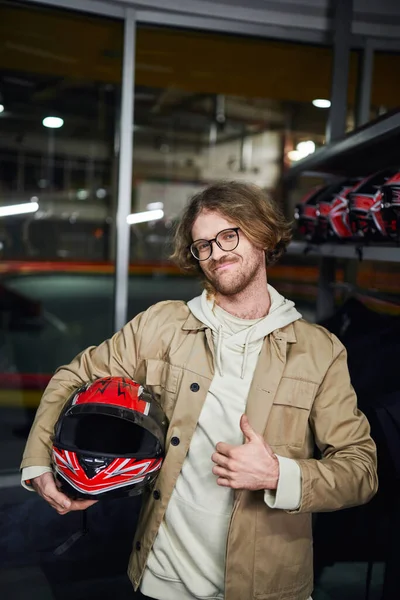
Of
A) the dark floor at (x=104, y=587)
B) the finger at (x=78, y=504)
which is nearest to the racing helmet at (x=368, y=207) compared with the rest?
the finger at (x=78, y=504)

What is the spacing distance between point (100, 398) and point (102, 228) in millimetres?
A: 12496

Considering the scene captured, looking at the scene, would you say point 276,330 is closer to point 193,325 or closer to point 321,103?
point 193,325

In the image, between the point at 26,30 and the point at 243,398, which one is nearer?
the point at 243,398

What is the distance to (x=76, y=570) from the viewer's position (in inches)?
108

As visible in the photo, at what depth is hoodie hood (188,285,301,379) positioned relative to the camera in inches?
64.1

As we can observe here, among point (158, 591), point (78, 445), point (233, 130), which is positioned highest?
point (233, 130)

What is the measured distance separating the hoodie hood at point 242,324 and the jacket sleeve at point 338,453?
6.5 inches

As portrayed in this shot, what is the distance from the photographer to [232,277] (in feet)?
→ 5.37

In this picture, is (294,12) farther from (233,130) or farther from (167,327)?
(233,130)

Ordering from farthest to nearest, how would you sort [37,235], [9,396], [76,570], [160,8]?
[37,235], [9,396], [160,8], [76,570]

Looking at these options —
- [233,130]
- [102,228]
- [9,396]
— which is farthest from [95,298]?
[9,396]

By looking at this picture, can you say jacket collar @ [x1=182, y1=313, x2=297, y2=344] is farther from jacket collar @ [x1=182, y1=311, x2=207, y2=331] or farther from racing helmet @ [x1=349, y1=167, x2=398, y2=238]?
racing helmet @ [x1=349, y1=167, x2=398, y2=238]

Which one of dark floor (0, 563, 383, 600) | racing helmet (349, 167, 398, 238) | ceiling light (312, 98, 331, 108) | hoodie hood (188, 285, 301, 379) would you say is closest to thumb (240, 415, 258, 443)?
hoodie hood (188, 285, 301, 379)

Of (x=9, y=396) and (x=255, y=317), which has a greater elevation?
(x=255, y=317)
